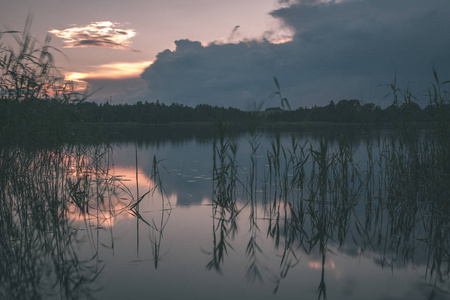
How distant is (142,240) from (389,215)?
4.89m

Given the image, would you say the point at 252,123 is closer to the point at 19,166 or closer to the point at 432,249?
Result: the point at 432,249

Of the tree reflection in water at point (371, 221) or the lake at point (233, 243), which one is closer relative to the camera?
the lake at point (233, 243)

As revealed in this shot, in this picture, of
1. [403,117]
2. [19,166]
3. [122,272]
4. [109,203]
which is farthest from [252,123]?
[19,166]

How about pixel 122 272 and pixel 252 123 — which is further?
pixel 252 123

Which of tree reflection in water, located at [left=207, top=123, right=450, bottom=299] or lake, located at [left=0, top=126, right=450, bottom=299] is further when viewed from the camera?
tree reflection in water, located at [left=207, top=123, right=450, bottom=299]

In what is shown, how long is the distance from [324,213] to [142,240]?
370 cm

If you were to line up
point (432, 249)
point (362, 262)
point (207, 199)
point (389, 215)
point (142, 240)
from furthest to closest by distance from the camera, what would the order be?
point (207, 199)
point (389, 215)
point (142, 240)
point (432, 249)
point (362, 262)

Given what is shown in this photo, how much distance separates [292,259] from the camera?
16.1 ft

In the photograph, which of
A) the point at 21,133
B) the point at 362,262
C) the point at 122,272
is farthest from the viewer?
the point at 21,133

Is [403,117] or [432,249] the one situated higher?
[403,117]

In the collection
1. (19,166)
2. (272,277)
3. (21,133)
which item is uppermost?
(21,133)

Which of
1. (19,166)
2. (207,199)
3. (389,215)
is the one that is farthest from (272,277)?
(19,166)

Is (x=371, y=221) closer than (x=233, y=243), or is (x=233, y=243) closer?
(x=233, y=243)

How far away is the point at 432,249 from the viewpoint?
5.14 m
